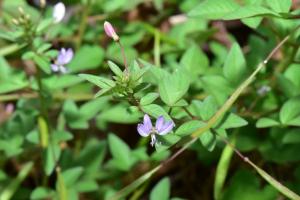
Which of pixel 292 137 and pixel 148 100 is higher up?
pixel 148 100

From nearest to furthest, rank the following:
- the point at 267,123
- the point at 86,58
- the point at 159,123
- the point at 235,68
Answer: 1. the point at 159,123
2. the point at 267,123
3. the point at 235,68
4. the point at 86,58

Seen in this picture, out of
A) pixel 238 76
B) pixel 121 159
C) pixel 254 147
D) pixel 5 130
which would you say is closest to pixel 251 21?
pixel 238 76

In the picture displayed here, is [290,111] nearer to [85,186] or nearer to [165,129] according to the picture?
[165,129]

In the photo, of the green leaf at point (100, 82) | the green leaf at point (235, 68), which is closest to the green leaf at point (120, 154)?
the green leaf at point (235, 68)

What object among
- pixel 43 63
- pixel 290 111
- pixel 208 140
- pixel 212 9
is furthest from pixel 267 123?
pixel 43 63

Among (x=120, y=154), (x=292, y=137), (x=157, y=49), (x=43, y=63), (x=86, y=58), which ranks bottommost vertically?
(x=292, y=137)

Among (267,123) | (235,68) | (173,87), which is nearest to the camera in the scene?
(173,87)
